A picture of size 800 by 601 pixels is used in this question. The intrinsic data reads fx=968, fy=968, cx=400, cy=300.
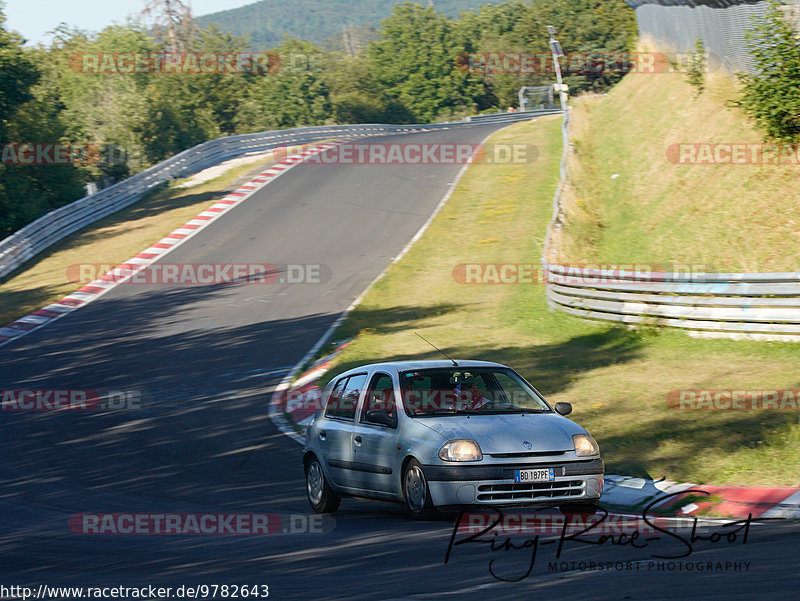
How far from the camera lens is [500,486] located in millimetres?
7965

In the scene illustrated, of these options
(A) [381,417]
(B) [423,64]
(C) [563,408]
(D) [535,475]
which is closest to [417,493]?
(A) [381,417]

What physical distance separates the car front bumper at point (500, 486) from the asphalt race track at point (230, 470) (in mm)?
359

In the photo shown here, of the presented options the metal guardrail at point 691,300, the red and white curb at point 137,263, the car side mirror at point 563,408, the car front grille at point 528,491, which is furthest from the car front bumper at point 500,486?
the red and white curb at point 137,263

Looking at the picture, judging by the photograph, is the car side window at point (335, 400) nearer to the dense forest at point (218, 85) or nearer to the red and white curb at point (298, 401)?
the red and white curb at point (298, 401)

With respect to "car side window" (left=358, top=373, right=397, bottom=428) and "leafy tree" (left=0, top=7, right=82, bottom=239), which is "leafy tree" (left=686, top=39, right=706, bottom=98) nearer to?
"leafy tree" (left=0, top=7, right=82, bottom=239)

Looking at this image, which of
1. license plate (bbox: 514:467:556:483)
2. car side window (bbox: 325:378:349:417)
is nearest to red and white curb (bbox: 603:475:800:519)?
license plate (bbox: 514:467:556:483)

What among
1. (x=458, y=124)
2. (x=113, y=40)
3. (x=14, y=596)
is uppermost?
(x=113, y=40)

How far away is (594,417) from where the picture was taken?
41.7 ft

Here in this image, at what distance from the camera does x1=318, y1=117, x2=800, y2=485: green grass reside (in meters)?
10.3

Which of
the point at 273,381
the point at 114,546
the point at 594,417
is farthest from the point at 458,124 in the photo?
the point at 114,546

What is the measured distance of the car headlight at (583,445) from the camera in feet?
27.0

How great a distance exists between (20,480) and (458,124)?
55103 millimetres

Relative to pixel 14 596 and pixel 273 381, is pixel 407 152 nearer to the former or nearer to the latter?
pixel 273 381

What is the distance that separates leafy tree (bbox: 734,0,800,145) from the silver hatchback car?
1576cm
